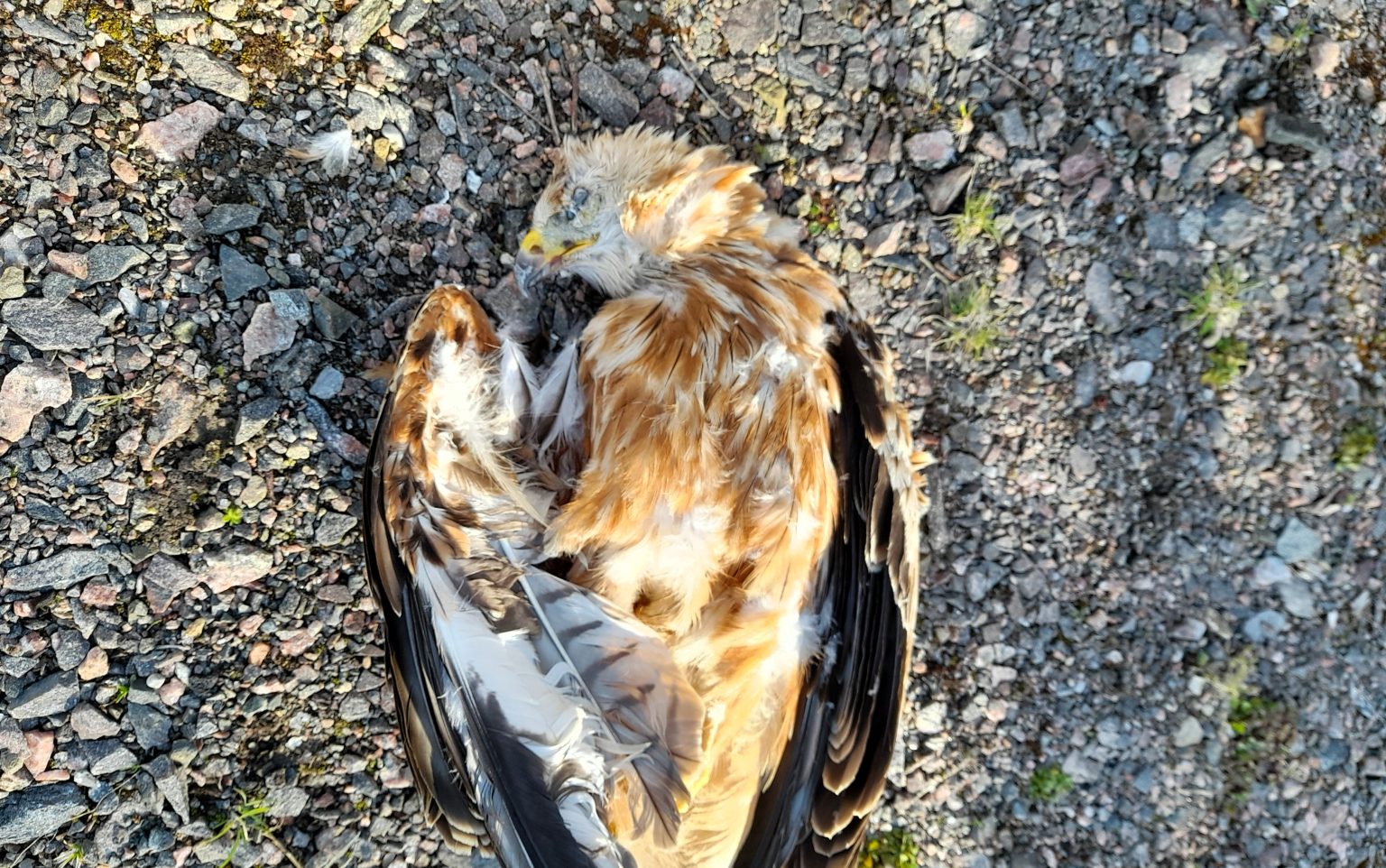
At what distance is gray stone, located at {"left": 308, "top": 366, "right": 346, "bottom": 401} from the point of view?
363cm

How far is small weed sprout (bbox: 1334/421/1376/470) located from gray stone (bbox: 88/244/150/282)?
5292 mm

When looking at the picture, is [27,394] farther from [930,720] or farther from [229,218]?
[930,720]

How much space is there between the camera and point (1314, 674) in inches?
163

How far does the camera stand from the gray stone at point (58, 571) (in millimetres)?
3361

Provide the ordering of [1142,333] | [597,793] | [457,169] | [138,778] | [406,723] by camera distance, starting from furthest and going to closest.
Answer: [1142,333]
[457,169]
[138,778]
[406,723]
[597,793]

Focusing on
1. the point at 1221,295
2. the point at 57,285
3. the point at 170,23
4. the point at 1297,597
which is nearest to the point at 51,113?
the point at 170,23

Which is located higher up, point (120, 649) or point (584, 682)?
point (584, 682)

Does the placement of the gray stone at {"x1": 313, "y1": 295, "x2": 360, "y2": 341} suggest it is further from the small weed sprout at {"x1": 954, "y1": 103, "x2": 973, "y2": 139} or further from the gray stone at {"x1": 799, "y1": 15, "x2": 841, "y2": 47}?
the small weed sprout at {"x1": 954, "y1": 103, "x2": 973, "y2": 139}

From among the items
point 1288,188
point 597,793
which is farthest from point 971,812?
point 1288,188

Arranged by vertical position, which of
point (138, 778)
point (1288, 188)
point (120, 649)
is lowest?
point (138, 778)

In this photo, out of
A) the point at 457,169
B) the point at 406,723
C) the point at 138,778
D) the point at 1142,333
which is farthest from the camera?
the point at 1142,333

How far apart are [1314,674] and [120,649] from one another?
5.20 m

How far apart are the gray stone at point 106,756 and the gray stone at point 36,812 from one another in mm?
115

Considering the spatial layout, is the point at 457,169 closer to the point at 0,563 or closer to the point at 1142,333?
the point at 0,563
